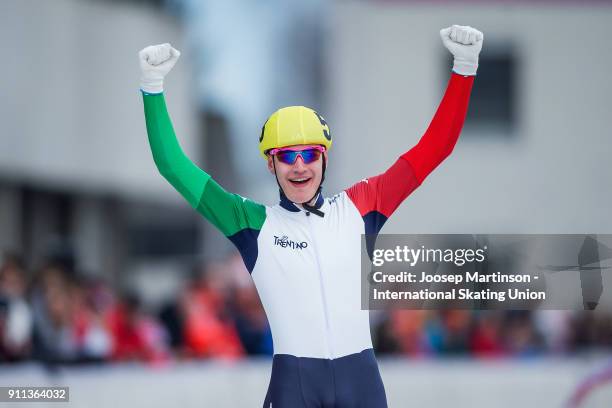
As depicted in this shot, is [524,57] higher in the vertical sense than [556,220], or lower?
higher

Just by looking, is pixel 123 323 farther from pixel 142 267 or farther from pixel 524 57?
pixel 142 267

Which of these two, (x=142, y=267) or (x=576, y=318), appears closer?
(x=576, y=318)

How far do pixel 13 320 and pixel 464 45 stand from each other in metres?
4.93

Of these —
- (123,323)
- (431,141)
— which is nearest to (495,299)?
(431,141)

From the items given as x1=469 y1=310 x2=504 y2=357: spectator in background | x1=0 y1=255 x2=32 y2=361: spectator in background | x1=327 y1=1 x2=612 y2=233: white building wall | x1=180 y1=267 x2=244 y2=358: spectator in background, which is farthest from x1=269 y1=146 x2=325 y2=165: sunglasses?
x1=327 y1=1 x2=612 y2=233: white building wall

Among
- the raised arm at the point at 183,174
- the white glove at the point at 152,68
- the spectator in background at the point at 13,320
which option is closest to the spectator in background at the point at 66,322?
the spectator in background at the point at 13,320

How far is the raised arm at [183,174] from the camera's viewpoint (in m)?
5.00

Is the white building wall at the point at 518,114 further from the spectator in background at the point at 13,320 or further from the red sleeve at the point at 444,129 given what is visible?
the red sleeve at the point at 444,129

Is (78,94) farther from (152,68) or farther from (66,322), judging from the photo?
(152,68)

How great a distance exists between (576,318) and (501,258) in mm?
6169

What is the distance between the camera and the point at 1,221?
14617 mm

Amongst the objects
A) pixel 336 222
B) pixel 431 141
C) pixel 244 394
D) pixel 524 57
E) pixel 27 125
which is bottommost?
pixel 244 394

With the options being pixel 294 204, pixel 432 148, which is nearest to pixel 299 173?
pixel 294 204

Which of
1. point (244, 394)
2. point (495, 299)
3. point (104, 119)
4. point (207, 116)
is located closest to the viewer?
point (495, 299)
